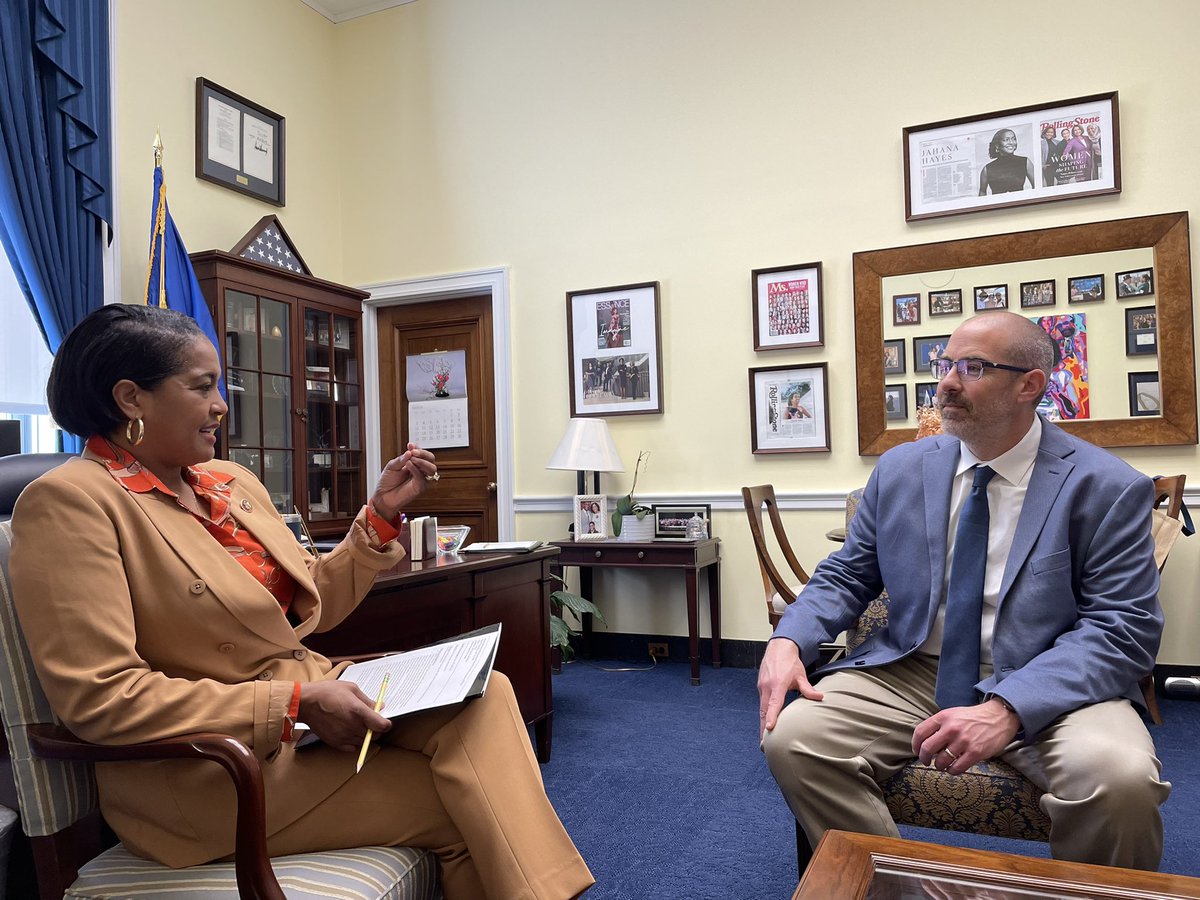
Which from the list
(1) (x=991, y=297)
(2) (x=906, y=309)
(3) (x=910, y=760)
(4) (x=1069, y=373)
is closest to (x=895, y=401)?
(2) (x=906, y=309)

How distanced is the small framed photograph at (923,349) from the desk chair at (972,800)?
2698 millimetres

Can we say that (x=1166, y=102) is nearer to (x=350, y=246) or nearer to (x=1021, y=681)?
(x=1021, y=681)

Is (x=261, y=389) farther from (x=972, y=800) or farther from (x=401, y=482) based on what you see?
(x=972, y=800)

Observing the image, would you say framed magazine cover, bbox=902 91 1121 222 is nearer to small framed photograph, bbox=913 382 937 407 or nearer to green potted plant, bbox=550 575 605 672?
small framed photograph, bbox=913 382 937 407

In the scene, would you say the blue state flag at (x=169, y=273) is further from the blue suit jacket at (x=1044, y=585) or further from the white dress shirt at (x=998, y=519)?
the white dress shirt at (x=998, y=519)

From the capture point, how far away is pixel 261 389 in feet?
14.3

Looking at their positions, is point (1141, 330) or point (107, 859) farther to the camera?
point (1141, 330)

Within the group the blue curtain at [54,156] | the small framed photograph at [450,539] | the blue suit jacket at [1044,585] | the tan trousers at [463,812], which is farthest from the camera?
the blue curtain at [54,156]

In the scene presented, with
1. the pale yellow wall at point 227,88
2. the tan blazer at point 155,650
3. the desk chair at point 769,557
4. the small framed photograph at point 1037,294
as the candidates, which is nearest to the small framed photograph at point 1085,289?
the small framed photograph at point 1037,294

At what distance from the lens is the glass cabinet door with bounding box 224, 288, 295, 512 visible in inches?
164

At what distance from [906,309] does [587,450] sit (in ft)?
5.44

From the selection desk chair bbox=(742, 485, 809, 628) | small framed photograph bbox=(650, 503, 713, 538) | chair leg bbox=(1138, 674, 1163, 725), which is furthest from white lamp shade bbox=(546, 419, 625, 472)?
chair leg bbox=(1138, 674, 1163, 725)

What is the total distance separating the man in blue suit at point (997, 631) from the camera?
1.51m

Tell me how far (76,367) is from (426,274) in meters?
3.95
